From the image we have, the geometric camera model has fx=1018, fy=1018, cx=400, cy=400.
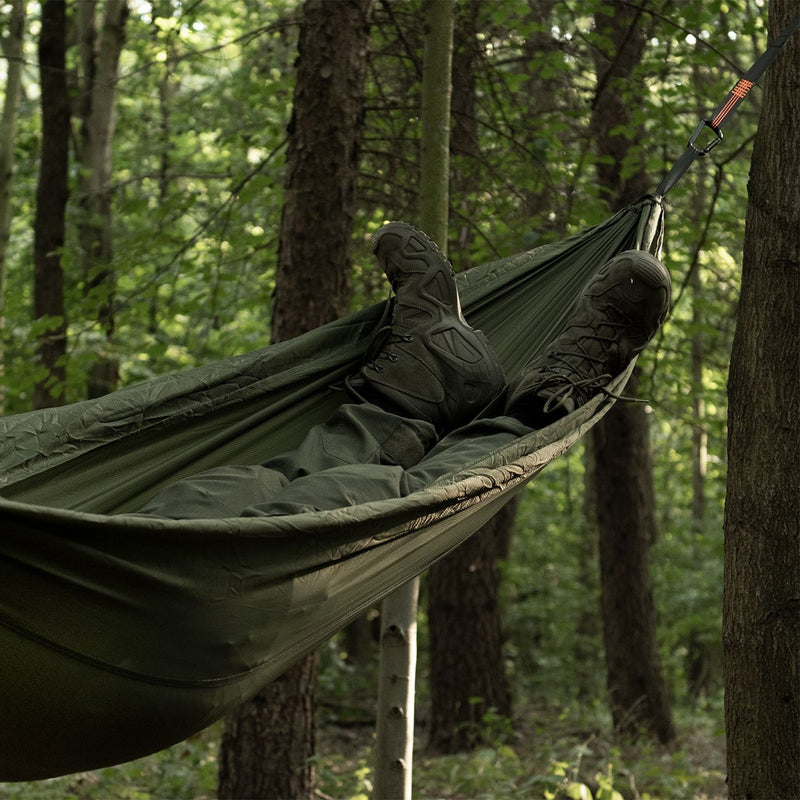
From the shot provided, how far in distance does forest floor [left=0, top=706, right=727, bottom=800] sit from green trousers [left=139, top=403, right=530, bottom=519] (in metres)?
1.25

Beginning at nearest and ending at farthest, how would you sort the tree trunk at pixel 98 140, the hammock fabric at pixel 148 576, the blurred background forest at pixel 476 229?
1. the hammock fabric at pixel 148 576
2. the blurred background forest at pixel 476 229
3. the tree trunk at pixel 98 140

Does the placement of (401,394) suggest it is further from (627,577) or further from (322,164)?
(627,577)

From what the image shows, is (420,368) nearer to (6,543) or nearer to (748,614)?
(748,614)

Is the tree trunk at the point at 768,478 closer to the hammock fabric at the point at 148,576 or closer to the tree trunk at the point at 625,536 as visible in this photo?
the hammock fabric at the point at 148,576

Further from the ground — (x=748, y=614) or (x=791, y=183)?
(x=791, y=183)

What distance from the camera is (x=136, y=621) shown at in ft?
4.24

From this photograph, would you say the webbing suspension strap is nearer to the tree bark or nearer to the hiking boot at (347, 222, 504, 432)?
the hiking boot at (347, 222, 504, 432)

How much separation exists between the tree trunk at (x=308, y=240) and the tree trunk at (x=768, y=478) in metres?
1.35

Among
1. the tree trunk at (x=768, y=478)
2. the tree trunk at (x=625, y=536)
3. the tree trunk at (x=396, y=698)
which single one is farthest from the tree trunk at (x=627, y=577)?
the tree trunk at (x=768, y=478)

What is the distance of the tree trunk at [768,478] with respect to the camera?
2.02m

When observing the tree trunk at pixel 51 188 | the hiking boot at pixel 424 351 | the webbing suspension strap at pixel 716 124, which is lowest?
the hiking boot at pixel 424 351

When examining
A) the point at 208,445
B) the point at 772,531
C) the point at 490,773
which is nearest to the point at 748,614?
the point at 772,531

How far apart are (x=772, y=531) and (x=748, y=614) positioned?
0.17 m

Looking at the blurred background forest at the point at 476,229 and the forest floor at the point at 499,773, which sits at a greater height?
the blurred background forest at the point at 476,229
